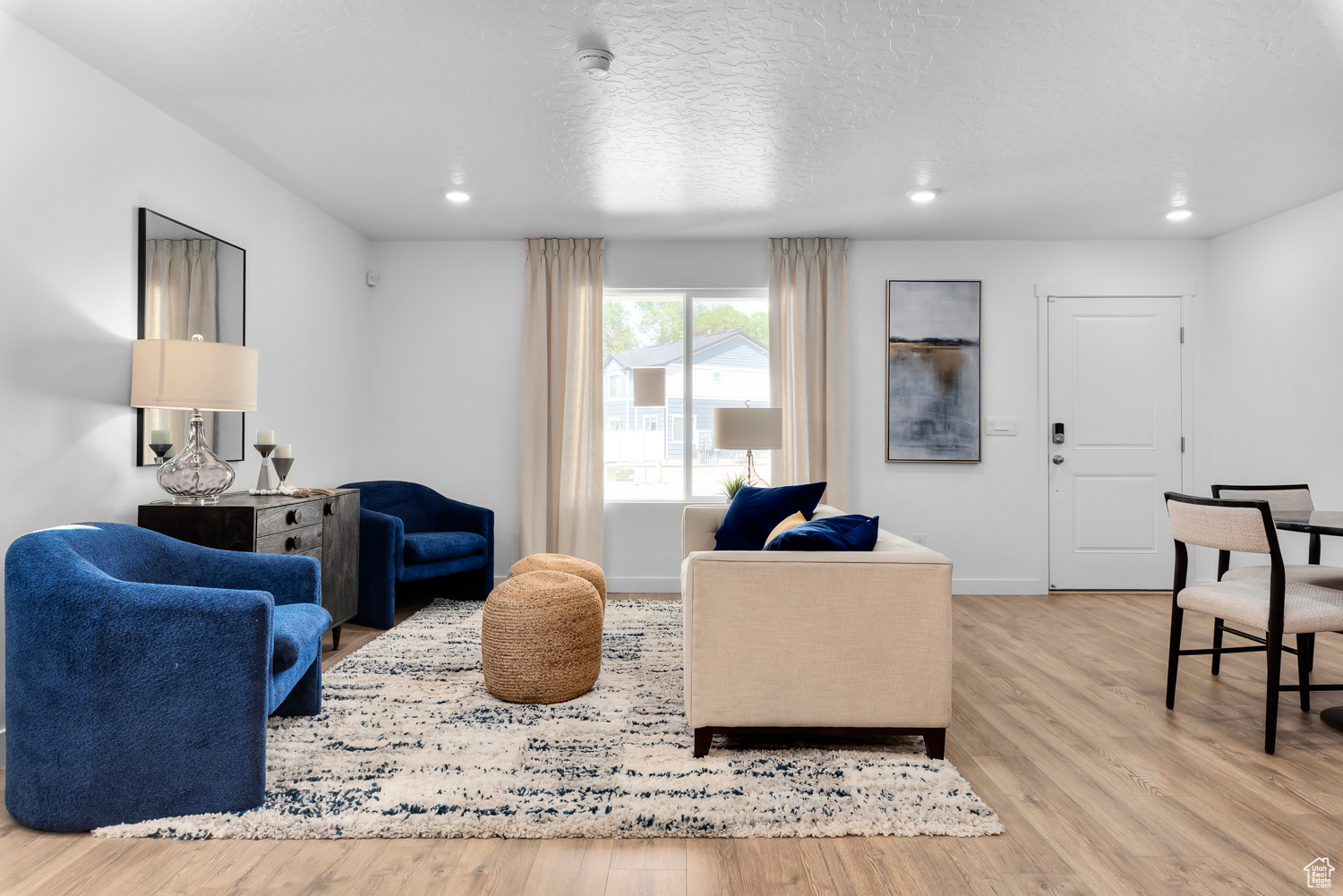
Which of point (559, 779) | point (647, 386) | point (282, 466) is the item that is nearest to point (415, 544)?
point (282, 466)

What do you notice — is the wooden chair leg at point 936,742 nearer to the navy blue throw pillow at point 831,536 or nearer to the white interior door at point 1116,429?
the navy blue throw pillow at point 831,536

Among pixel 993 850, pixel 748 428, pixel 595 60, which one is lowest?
pixel 993 850

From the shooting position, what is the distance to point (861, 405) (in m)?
5.25

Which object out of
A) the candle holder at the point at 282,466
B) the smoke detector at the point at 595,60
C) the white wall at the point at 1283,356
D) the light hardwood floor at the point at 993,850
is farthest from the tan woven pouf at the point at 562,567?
the white wall at the point at 1283,356

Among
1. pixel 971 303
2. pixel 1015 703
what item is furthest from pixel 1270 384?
pixel 1015 703

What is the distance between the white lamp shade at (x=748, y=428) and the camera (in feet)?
14.1

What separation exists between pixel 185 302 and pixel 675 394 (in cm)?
304

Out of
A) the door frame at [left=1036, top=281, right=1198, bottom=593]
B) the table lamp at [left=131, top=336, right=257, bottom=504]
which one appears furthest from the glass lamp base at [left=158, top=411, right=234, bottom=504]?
the door frame at [left=1036, top=281, right=1198, bottom=593]

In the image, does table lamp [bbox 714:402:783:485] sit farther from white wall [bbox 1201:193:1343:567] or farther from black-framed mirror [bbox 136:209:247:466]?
white wall [bbox 1201:193:1343:567]

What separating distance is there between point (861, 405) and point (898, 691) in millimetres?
3194

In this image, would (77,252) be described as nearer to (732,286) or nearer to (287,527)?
(287,527)

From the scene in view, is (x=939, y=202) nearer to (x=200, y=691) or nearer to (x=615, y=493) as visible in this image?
(x=615, y=493)

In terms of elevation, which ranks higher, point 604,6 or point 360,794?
point 604,6

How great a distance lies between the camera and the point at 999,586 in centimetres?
525
